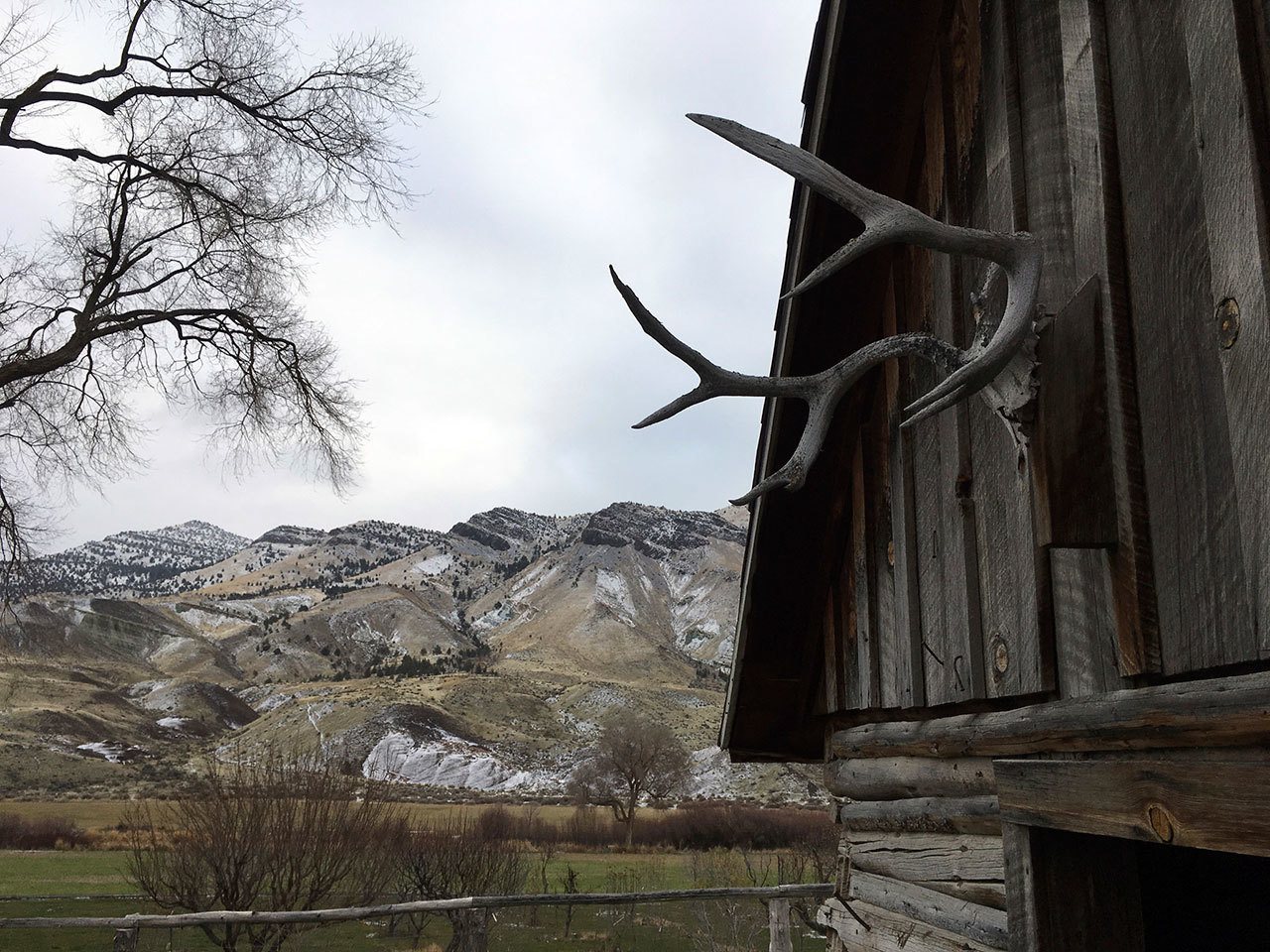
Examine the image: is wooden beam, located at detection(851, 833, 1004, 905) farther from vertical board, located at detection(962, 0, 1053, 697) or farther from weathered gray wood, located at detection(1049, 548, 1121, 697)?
weathered gray wood, located at detection(1049, 548, 1121, 697)

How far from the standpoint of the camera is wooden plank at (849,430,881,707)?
4.02 meters

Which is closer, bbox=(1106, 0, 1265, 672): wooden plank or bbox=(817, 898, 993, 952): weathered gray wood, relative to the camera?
bbox=(1106, 0, 1265, 672): wooden plank

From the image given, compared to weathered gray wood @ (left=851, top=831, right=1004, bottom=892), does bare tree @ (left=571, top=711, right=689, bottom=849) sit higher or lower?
lower

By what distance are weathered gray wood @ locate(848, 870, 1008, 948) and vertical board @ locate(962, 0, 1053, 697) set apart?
29.2 inches

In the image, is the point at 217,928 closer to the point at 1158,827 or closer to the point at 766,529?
the point at 766,529

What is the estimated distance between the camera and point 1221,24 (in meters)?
1.81

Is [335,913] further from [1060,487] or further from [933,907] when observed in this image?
[1060,487]

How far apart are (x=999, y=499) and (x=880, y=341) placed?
66 cm

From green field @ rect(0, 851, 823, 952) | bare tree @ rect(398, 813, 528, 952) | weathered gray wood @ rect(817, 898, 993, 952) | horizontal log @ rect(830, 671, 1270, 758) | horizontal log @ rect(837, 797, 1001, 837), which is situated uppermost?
horizontal log @ rect(830, 671, 1270, 758)

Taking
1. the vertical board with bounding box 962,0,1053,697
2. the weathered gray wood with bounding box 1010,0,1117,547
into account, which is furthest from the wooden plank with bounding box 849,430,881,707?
the weathered gray wood with bounding box 1010,0,1117,547

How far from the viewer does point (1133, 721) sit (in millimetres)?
1931

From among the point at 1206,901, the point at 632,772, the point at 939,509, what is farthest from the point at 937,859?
the point at 632,772

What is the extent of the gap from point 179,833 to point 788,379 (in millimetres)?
15576

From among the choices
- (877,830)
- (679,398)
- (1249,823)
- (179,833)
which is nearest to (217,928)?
(179,833)
